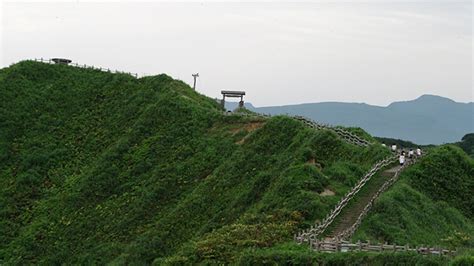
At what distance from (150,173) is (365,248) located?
28859mm

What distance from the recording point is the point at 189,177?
2183 inches

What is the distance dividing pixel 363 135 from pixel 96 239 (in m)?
18.1

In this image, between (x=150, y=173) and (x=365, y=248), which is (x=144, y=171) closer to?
(x=150, y=173)

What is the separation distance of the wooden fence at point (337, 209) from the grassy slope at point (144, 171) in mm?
772

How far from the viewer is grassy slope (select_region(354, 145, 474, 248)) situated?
36875mm

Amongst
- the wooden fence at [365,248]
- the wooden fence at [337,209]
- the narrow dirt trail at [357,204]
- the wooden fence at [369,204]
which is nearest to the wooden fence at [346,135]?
the wooden fence at [337,209]

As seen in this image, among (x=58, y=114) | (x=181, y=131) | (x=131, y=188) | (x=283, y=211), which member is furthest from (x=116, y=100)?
(x=283, y=211)

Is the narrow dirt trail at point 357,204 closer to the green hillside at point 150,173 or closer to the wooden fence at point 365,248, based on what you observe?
the green hillside at point 150,173

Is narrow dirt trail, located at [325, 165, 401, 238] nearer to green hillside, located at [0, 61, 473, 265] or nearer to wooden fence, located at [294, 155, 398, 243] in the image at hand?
wooden fence, located at [294, 155, 398, 243]

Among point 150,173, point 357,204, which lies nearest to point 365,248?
point 357,204

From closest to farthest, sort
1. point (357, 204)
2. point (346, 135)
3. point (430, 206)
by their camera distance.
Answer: point (357, 204)
point (430, 206)
point (346, 135)

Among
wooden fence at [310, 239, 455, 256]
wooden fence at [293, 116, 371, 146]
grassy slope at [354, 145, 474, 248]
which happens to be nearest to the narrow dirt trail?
grassy slope at [354, 145, 474, 248]

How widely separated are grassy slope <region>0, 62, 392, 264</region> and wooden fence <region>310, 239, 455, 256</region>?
363 cm

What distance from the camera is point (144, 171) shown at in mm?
58688
